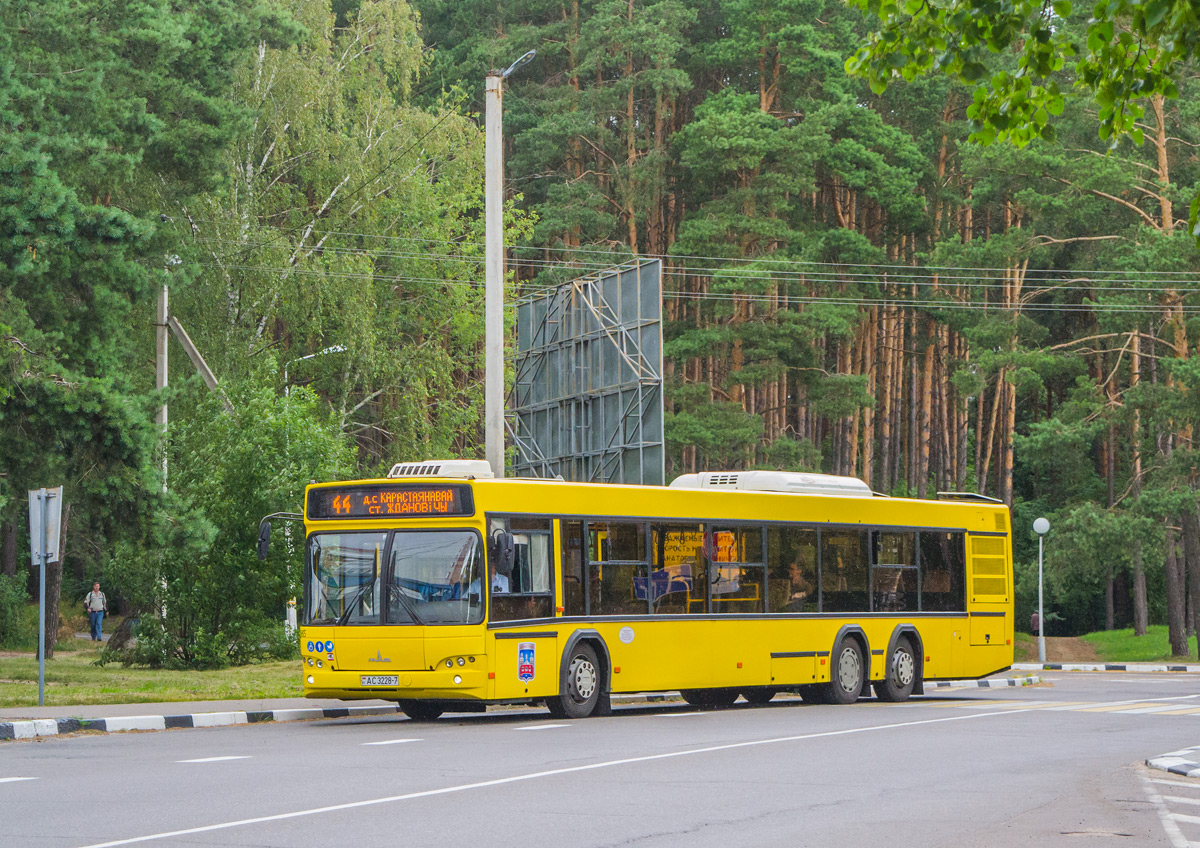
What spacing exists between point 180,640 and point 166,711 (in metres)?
10.7

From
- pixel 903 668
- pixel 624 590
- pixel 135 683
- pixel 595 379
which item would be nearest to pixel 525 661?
pixel 624 590

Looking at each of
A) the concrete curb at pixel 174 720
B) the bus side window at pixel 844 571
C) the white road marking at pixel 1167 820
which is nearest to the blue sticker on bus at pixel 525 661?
the concrete curb at pixel 174 720

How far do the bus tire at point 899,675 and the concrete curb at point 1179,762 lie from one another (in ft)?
25.8

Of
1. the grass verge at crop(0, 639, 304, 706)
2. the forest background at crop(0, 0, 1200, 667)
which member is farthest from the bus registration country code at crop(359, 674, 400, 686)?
the forest background at crop(0, 0, 1200, 667)

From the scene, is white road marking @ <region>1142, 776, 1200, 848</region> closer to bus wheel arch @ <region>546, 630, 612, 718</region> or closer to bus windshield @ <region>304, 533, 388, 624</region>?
bus wheel arch @ <region>546, 630, 612, 718</region>

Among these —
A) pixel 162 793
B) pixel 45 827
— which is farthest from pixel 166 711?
pixel 45 827

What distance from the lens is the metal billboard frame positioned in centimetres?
2672

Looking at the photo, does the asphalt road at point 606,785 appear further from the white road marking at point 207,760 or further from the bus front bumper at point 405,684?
the bus front bumper at point 405,684

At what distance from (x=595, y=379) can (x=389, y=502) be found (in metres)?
11.2

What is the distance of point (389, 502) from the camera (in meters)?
18.2

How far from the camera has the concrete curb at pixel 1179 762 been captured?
1327 centimetres

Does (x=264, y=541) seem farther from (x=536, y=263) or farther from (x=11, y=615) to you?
(x=536, y=263)

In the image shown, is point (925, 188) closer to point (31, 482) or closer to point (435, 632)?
point (31, 482)

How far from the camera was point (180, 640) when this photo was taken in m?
29.2
